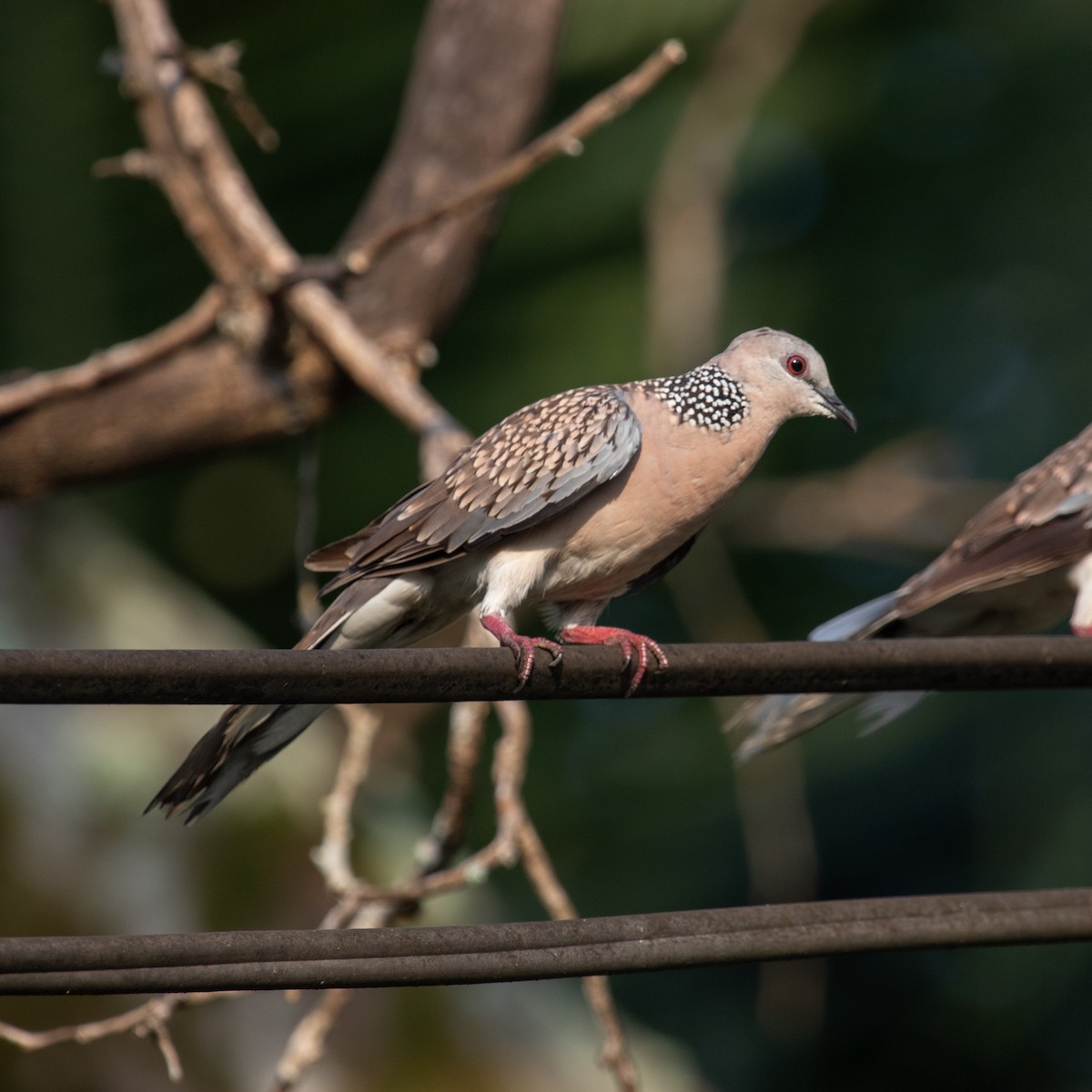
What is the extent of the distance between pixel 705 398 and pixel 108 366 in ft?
6.58

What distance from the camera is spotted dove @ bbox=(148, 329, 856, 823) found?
3096mm

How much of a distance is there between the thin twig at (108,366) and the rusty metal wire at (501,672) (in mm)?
2403

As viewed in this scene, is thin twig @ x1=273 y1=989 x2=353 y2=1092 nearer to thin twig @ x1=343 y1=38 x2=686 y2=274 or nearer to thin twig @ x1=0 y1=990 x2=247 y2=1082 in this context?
thin twig @ x1=0 y1=990 x2=247 y2=1082

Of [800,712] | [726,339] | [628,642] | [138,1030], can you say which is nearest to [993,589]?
[800,712]

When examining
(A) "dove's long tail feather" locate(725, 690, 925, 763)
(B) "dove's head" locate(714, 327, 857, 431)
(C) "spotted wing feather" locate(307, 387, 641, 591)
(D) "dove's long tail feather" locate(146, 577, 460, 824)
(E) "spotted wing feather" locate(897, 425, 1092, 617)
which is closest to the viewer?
(D) "dove's long tail feather" locate(146, 577, 460, 824)

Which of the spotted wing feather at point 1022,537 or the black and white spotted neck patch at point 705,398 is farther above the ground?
the black and white spotted neck patch at point 705,398

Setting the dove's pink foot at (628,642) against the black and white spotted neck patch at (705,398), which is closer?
the dove's pink foot at (628,642)

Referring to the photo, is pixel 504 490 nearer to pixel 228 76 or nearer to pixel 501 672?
pixel 501 672

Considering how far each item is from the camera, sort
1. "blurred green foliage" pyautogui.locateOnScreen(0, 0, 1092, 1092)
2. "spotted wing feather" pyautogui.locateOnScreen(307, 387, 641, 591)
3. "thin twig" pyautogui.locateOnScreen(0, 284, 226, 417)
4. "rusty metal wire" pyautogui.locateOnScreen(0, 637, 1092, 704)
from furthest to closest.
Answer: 1. "blurred green foliage" pyautogui.locateOnScreen(0, 0, 1092, 1092)
2. "thin twig" pyautogui.locateOnScreen(0, 284, 226, 417)
3. "spotted wing feather" pyautogui.locateOnScreen(307, 387, 641, 591)
4. "rusty metal wire" pyautogui.locateOnScreen(0, 637, 1092, 704)

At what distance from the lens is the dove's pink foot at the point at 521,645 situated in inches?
89.0

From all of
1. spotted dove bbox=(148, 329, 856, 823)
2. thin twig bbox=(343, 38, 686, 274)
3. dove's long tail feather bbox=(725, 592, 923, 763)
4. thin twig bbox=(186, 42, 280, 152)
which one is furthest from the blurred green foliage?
spotted dove bbox=(148, 329, 856, 823)

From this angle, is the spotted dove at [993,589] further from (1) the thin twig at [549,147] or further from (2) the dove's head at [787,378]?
(1) the thin twig at [549,147]

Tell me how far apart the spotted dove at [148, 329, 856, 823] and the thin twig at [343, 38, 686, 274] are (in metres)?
0.71

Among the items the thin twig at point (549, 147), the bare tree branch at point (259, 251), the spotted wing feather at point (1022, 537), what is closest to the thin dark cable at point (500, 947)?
the spotted wing feather at point (1022, 537)
